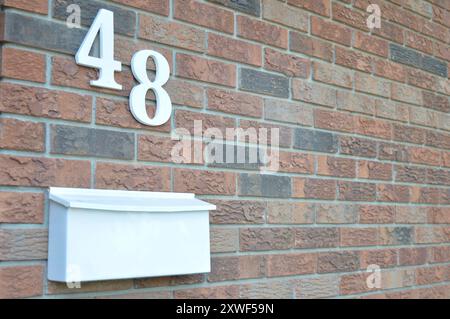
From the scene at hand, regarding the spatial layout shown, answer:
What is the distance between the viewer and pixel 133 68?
62.2 inches

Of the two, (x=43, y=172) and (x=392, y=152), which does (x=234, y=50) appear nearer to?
(x=43, y=172)

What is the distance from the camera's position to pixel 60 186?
1.41 meters

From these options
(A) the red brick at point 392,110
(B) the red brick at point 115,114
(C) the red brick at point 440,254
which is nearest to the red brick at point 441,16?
(A) the red brick at point 392,110

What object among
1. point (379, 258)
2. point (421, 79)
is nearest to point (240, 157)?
point (379, 258)

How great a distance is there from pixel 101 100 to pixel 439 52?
1.85 meters

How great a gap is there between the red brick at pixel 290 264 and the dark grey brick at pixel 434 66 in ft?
3.81

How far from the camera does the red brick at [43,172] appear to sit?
1332mm

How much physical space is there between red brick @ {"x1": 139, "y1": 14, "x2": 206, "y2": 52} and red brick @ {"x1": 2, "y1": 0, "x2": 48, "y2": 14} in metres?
0.29

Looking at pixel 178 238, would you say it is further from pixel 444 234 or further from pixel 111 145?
pixel 444 234

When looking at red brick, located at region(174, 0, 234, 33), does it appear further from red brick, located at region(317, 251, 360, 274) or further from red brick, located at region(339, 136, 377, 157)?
red brick, located at region(317, 251, 360, 274)

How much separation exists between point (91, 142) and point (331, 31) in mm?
1125

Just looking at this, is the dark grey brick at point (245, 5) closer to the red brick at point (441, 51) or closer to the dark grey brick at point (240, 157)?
the dark grey brick at point (240, 157)
